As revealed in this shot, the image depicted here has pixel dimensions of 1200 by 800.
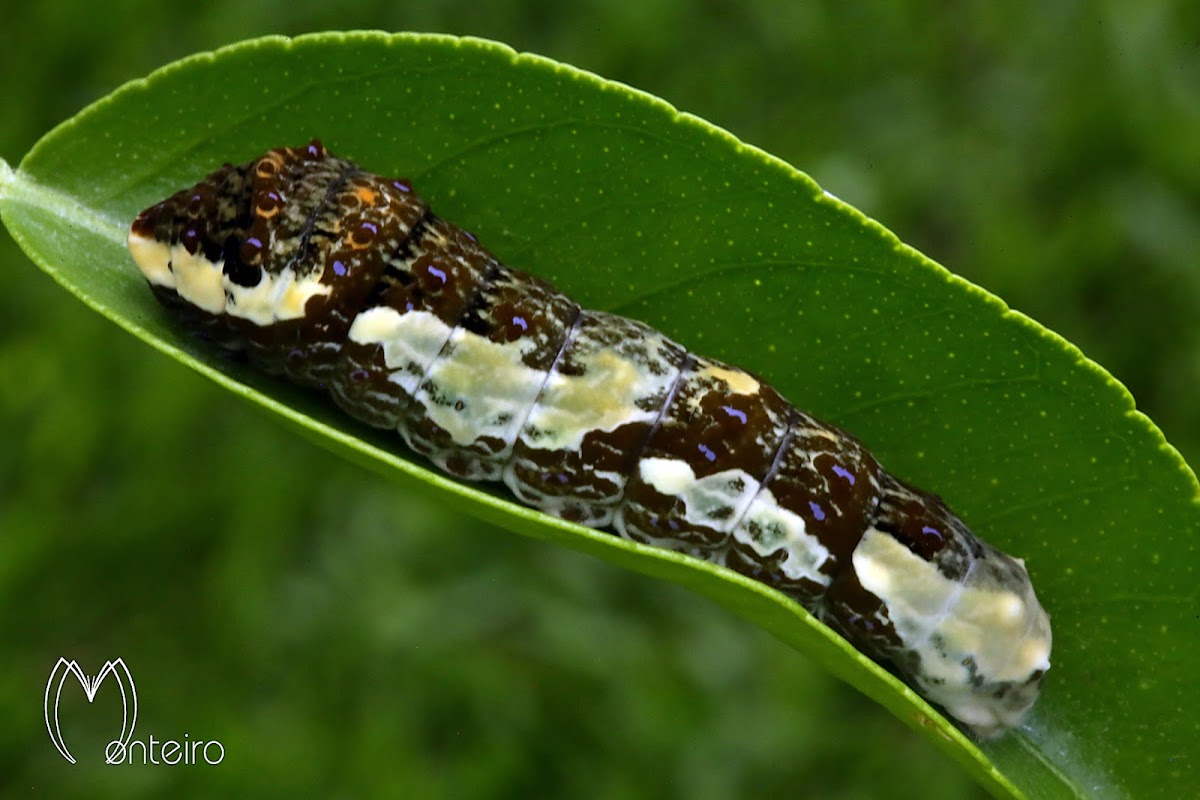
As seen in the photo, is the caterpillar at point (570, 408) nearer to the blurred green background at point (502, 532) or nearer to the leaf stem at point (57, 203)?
the leaf stem at point (57, 203)

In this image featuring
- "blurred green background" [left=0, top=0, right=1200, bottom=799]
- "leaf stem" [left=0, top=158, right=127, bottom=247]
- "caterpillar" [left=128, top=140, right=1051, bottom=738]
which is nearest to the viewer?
"leaf stem" [left=0, top=158, right=127, bottom=247]

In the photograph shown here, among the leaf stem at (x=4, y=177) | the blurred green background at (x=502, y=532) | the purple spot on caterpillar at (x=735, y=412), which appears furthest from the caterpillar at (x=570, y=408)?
the blurred green background at (x=502, y=532)

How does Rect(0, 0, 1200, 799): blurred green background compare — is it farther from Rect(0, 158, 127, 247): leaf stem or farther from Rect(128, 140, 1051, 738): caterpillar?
Rect(0, 158, 127, 247): leaf stem

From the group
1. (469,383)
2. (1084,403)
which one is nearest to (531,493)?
(469,383)

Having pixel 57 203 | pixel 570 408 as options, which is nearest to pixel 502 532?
pixel 570 408

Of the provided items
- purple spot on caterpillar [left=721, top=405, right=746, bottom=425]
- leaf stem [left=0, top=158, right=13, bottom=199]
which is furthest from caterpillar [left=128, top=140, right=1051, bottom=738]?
leaf stem [left=0, top=158, right=13, bottom=199]
